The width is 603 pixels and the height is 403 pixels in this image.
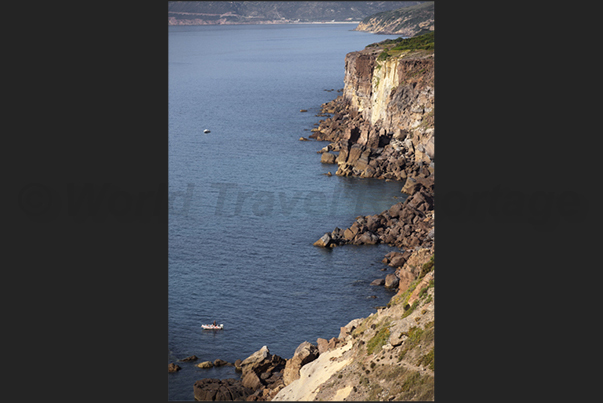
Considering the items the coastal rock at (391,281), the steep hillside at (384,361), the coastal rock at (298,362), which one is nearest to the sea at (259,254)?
the coastal rock at (391,281)

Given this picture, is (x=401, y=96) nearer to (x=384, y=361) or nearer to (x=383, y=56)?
(x=383, y=56)

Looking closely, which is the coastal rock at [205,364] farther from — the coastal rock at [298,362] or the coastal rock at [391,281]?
the coastal rock at [391,281]

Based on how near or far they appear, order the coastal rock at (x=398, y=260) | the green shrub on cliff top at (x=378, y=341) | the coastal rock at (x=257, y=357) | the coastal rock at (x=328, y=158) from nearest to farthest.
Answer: the green shrub on cliff top at (x=378, y=341) < the coastal rock at (x=257, y=357) < the coastal rock at (x=398, y=260) < the coastal rock at (x=328, y=158)

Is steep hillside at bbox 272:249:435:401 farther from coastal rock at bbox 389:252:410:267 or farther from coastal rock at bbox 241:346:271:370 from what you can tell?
coastal rock at bbox 389:252:410:267

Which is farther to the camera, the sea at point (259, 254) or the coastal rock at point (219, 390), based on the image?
the sea at point (259, 254)

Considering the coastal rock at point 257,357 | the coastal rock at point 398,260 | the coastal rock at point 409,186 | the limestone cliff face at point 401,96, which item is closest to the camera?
the coastal rock at point 257,357

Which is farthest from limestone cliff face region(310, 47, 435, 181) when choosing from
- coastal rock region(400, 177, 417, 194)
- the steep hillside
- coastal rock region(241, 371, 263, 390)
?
the steep hillside
